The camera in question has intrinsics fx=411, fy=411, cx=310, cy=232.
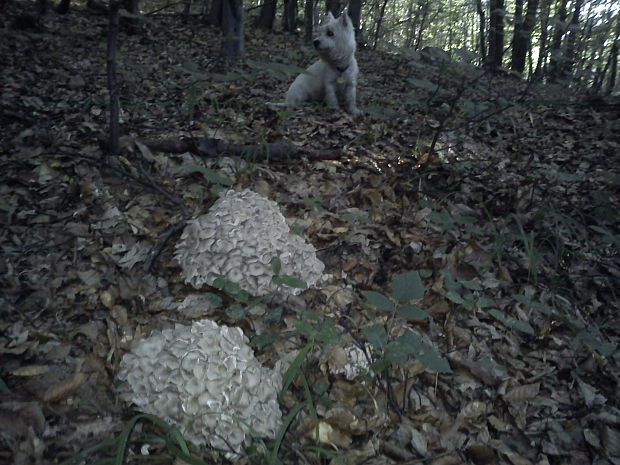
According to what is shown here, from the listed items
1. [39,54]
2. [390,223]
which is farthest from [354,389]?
[39,54]

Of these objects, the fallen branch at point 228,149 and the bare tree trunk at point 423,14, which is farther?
the bare tree trunk at point 423,14

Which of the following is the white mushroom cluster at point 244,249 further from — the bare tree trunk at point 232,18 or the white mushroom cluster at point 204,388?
the bare tree trunk at point 232,18

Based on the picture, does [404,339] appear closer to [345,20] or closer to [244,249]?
[244,249]

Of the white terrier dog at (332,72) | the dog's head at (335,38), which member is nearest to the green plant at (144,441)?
the white terrier dog at (332,72)

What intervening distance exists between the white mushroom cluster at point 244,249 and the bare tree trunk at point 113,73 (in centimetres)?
119

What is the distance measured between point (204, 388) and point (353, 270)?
147 centimetres

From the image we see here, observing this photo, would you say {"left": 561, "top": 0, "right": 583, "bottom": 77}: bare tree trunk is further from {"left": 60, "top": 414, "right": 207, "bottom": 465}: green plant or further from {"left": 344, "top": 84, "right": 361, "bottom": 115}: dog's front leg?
{"left": 60, "top": 414, "right": 207, "bottom": 465}: green plant

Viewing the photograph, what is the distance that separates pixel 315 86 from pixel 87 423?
481 centimetres

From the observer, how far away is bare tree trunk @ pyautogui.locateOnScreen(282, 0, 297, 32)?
1431 cm

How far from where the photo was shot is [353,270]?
9.93ft

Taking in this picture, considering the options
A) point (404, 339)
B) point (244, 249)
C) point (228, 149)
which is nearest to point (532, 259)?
point (404, 339)

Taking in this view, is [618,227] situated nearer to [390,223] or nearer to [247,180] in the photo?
[390,223]

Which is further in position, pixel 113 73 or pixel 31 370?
pixel 113 73

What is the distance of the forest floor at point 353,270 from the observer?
206 cm
